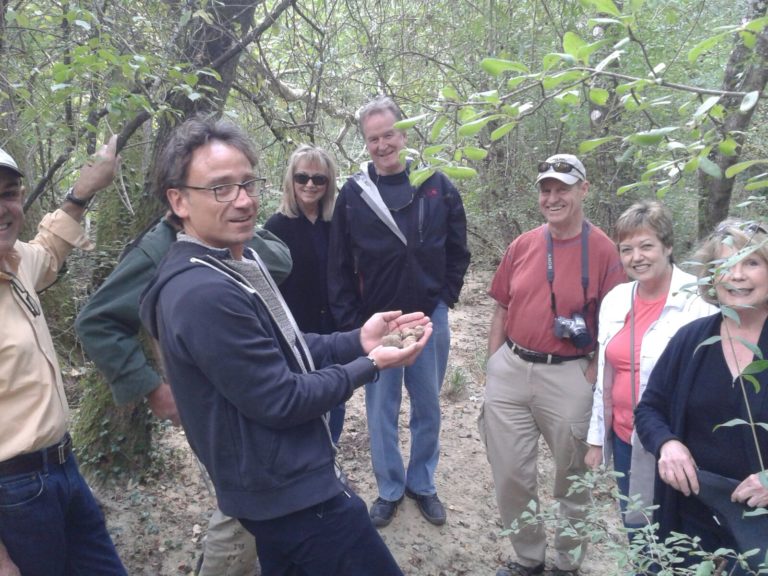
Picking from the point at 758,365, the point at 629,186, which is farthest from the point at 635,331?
the point at 758,365

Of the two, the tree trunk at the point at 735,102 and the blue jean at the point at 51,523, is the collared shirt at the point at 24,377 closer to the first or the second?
the blue jean at the point at 51,523

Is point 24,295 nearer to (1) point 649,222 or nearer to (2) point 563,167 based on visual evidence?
(2) point 563,167

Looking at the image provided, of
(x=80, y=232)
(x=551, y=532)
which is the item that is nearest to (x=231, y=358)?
(x=80, y=232)

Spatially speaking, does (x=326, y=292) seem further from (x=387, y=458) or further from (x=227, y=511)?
(x=227, y=511)

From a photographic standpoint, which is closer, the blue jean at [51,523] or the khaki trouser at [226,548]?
the blue jean at [51,523]

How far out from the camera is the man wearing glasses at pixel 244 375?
1.71m

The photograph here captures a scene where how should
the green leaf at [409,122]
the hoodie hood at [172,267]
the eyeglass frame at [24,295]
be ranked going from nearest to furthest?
the green leaf at [409,122] → the hoodie hood at [172,267] → the eyeglass frame at [24,295]

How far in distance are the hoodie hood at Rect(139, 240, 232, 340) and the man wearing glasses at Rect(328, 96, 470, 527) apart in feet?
5.57

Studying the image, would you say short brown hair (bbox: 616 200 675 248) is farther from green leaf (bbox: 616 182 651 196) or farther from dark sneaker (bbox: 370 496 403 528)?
dark sneaker (bbox: 370 496 403 528)

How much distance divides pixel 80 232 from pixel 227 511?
1.52 m

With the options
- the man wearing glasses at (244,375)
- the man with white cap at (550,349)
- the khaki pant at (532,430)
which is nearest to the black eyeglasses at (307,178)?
the man with white cap at (550,349)

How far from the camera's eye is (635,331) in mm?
2883

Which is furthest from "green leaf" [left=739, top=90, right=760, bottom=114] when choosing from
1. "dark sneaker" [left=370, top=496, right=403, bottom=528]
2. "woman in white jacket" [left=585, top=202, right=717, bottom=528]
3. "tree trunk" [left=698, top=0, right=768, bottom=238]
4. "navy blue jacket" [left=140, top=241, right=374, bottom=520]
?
"dark sneaker" [left=370, top=496, right=403, bottom=528]

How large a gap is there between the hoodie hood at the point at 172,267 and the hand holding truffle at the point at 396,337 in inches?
24.2
